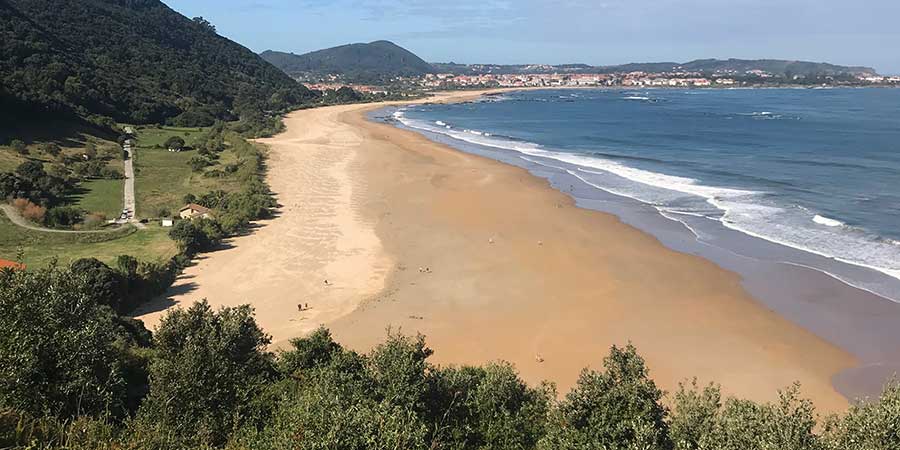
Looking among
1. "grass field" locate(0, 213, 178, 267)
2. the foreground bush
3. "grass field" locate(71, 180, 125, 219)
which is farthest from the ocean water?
"grass field" locate(71, 180, 125, 219)

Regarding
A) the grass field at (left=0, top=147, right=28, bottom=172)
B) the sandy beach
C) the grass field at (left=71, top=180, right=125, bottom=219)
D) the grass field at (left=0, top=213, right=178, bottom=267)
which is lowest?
the sandy beach

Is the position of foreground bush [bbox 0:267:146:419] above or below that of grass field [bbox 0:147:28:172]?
below

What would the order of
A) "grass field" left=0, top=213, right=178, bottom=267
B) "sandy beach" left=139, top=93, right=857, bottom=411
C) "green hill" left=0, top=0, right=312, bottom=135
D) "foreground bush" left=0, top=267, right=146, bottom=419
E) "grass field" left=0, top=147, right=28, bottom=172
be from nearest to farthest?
"foreground bush" left=0, top=267, right=146, bottom=419 < "sandy beach" left=139, top=93, right=857, bottom=411 < "grass field" left=0, top=213, right=178, bottom=267 < "grass field" left=0, top=147, right=28, bottom=172 < "green hill" left=0, top=0, right=312, bottom=135

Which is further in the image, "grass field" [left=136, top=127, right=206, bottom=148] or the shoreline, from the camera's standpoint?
"grass field" [left=136, top=127, right=206, bottom=148]

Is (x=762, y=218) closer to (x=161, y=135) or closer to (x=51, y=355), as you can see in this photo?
(x=51, y=355)

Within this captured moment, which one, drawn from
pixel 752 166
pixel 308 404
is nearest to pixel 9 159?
pixel 308 404

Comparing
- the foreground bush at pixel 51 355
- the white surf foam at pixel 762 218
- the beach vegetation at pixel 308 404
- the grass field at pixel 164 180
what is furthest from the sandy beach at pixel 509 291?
the foreground bush at pixel 51 355

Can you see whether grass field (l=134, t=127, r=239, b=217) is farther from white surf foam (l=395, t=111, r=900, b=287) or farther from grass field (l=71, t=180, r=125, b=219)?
white surf foam (l=395, t=111, r=900, b=287)
